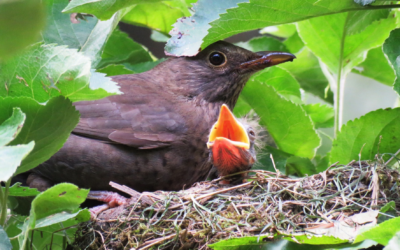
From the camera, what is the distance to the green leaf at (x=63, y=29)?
85.6 inches

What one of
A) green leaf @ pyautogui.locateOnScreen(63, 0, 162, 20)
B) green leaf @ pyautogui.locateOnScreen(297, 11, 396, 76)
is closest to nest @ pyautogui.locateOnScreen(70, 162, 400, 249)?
green leaf @ pyautogui.locateOnScreen(297, 11, 396, 76)

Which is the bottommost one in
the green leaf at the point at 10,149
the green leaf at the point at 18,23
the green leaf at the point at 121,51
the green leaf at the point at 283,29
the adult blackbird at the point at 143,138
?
the adult blackbird at the point at 143,138

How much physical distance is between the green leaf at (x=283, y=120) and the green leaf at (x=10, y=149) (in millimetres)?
1465

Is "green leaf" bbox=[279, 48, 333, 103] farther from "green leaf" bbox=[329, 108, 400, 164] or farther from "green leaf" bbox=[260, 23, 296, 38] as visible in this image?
"green leaf" bbox=[329, 108, 400, 164]

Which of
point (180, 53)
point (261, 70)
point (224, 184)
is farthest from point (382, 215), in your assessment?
point (261, 70)

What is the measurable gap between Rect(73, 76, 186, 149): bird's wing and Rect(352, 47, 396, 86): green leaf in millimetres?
1197

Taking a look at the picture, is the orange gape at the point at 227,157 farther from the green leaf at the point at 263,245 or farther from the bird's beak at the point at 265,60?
the green leaf at the point at 263,245

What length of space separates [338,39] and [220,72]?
0.78 meters

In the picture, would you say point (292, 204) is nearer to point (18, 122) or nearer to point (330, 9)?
point (330, 9)

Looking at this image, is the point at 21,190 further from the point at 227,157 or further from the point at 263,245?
the point at 227,157

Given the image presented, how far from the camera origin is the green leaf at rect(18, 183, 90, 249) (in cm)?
121

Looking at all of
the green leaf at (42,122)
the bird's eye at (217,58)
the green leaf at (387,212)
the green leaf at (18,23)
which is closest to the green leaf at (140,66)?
the bird's eye at (217,58)

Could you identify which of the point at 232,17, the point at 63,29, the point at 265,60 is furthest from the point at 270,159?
the point at 63,29

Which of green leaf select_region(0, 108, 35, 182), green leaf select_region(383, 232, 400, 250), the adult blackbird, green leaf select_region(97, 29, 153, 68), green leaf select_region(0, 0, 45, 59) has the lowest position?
the adult blackbird
